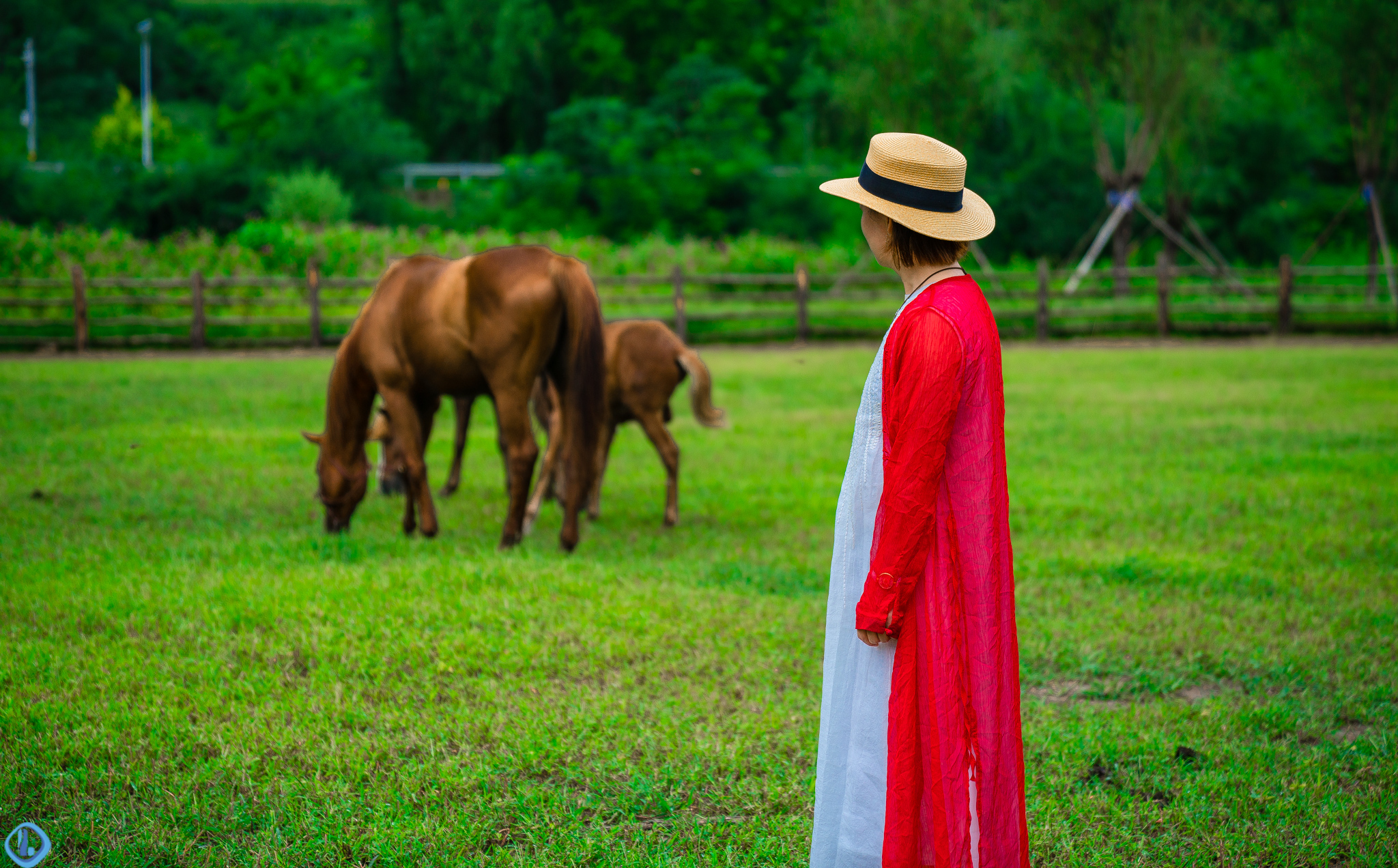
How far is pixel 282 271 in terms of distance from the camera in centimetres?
2328

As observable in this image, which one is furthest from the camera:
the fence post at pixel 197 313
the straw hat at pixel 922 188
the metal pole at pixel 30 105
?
the metal pole at pixel 30 105

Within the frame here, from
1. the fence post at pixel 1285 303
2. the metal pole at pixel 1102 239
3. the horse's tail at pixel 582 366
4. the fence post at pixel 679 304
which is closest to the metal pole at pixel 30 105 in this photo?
the fence post at pixel 679 304

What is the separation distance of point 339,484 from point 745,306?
16593 millimetres

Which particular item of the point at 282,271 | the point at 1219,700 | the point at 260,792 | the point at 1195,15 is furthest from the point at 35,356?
the point at 1195,15

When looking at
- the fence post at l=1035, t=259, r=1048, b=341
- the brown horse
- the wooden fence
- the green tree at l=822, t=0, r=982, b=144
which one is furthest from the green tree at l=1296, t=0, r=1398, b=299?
Answer: the brown horse

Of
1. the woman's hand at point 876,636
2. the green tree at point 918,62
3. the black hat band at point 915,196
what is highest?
the green tree at point 918,62

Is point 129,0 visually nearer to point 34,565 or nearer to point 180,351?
point 180,351

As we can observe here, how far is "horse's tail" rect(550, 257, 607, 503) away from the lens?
6.37 m

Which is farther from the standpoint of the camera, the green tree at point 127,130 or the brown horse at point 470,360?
the green tree at point 127,130

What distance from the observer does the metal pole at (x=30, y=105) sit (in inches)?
1677

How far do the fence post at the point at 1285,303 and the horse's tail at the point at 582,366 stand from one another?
19159 mm

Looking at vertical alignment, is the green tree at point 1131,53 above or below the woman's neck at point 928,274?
above

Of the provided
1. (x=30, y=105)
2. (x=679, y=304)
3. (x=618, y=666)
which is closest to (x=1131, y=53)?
(x=679, y=304)

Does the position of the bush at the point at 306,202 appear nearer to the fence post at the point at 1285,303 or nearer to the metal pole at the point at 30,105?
the metal pole at the point at 30,105
